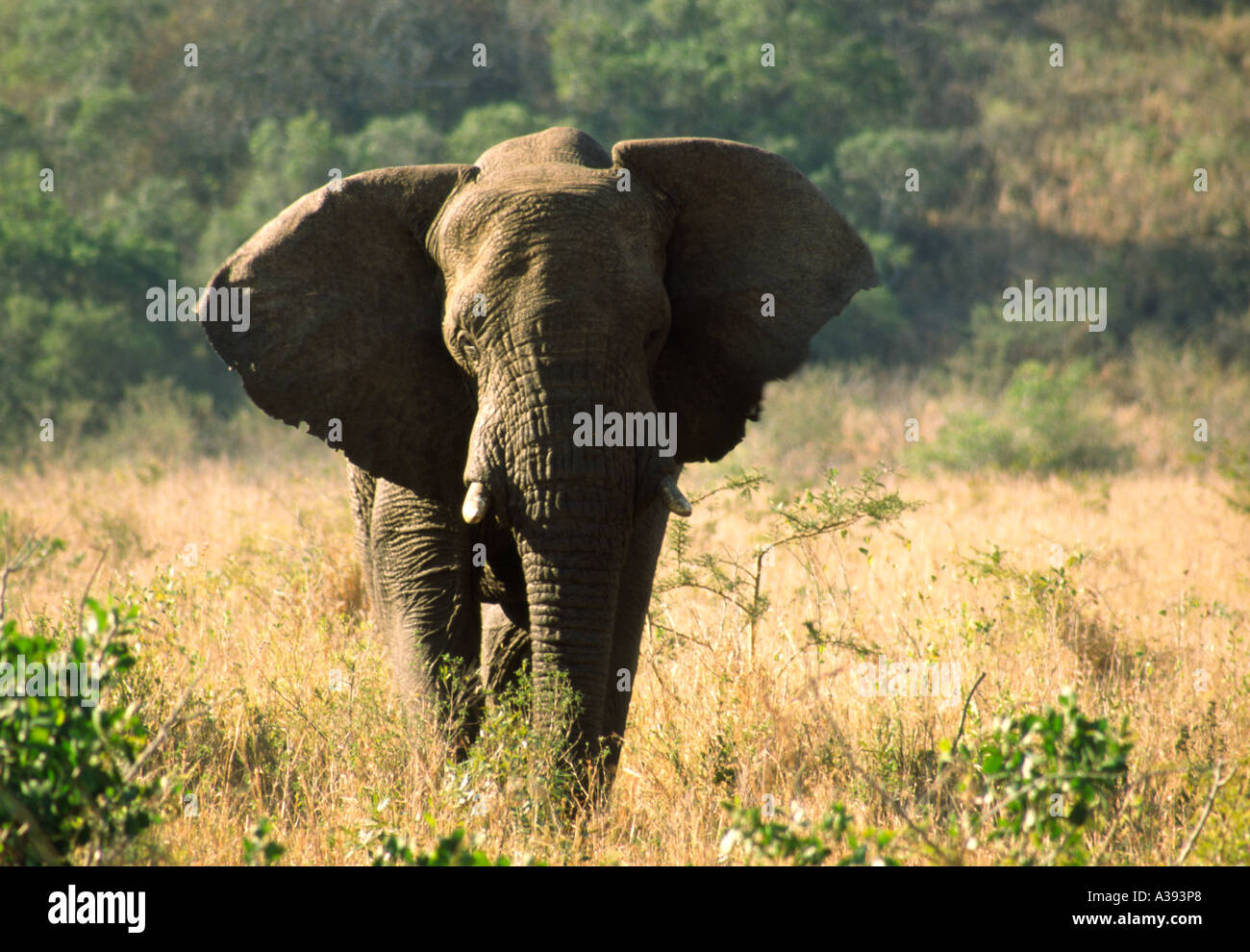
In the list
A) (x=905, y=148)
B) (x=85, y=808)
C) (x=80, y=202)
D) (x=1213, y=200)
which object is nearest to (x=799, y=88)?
(x=905, y=148)

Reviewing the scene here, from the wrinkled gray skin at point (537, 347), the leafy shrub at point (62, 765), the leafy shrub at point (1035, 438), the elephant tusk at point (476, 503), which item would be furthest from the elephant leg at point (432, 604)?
the leafy shrub at point (1035, 438)

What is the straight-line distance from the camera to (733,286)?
563 centimetres

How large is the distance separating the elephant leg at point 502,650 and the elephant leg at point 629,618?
709mm

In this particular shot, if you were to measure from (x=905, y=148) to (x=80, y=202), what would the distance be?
1986 centimetres

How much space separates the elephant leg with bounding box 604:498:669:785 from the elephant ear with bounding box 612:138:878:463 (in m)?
0.37

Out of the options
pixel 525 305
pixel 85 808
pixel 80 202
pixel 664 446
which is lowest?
pixel 85 808

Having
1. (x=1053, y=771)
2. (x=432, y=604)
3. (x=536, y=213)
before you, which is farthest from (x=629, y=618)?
(x=1053, y=771)

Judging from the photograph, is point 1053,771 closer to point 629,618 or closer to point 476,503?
point 476,503

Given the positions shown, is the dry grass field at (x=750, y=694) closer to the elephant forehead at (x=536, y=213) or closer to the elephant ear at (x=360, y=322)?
the elephant ear at (x=360, y=322)

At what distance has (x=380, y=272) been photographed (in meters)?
5.39

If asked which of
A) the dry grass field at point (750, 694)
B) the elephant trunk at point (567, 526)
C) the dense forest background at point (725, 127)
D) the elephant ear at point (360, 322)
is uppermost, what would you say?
the dense forest background at point (725, 127)

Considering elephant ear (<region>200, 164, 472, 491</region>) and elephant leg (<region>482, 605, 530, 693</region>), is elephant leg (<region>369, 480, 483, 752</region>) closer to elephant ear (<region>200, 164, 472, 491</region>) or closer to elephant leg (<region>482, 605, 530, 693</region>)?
elephant ear (<region>200, 164, 472, 491</region>)

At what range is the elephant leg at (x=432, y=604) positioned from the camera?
549 cm
